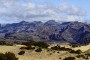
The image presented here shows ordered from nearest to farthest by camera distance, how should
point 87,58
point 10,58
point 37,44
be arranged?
point 10,58 < point 87,58 < point 37,44

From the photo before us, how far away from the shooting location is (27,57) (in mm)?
46688

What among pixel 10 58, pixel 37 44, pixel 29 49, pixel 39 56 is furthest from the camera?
pixel 37 44

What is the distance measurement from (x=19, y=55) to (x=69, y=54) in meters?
8.11

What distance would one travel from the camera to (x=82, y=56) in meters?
44.4

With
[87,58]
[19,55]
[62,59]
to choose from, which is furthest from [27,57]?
[87,58]

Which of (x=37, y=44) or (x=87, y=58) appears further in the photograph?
(x=37, y=44)

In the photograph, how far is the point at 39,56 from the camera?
153 ft

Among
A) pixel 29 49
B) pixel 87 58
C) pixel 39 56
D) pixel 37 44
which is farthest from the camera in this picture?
pixel 37 44

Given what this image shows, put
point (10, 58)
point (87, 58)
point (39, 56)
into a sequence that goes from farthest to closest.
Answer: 1. point (39, 56)
2. point (87, 58)
3. point (10, 58)

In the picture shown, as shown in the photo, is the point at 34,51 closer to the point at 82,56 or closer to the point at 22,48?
the point at 22,48

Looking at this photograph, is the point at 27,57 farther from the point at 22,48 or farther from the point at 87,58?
the point at 87,58

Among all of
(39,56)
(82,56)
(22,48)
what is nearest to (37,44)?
(22,48)

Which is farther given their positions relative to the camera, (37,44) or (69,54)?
(37,44)

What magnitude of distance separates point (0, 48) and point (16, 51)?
11.5 feet
